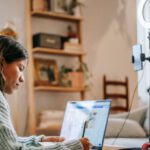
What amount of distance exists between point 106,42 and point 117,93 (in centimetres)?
67

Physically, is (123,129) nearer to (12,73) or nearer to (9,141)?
(12,73)

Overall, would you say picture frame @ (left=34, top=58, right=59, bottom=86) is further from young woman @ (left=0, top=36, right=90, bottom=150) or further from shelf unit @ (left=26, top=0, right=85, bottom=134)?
young woman @ (left=0, top=36, right=90, bottom=150)

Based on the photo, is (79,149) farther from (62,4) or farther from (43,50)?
(62,4)

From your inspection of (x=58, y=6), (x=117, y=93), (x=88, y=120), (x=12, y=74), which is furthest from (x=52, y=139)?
(x=117, y=93)

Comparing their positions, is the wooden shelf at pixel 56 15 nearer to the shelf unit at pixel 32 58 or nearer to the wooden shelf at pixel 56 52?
the shelf unit at pixel 32 58

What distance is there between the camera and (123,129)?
2.88 m

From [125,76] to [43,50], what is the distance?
1.30m

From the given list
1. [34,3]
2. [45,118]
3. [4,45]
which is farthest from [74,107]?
[34,3]

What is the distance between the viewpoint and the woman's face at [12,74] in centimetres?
128

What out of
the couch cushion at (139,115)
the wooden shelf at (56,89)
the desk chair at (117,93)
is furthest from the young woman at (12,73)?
the desk chair at (117,93)

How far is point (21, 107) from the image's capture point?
398 centimetres

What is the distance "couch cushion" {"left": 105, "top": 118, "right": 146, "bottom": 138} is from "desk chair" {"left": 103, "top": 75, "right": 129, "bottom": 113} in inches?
59.8

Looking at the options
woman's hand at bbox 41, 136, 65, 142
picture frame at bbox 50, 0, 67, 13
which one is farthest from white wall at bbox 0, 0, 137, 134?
woman's hand at bbox 41, 136, 65, 142

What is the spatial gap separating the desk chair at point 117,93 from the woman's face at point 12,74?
3222 mm
